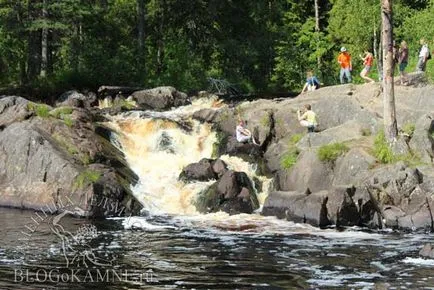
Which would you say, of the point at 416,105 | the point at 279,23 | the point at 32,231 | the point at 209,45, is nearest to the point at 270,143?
the point at 416,105

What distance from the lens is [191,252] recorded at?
15273 mm

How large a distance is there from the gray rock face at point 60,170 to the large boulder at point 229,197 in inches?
89.4

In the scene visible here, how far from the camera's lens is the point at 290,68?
48219mm

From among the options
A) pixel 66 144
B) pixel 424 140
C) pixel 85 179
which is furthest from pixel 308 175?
pixel 66 144

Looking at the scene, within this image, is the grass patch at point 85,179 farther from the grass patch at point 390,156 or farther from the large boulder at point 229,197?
the grass patch at point 390,156

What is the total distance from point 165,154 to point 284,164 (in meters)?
5.39

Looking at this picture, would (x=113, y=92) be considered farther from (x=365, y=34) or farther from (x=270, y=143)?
(x=365, y=34)

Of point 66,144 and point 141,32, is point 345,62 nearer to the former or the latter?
point 66,144

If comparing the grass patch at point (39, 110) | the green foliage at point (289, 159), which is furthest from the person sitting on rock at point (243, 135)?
the grass patch at point (39, 110)

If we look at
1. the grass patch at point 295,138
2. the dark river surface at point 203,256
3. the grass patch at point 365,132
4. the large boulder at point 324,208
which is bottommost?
the dark river surface at point 203,256

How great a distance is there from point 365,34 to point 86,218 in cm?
2879

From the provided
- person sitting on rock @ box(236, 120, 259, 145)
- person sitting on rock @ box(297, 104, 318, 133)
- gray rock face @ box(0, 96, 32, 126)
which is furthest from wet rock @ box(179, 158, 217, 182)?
gray rock face @ box(0, 96, 32, 126)

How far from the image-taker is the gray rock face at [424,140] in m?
21.5

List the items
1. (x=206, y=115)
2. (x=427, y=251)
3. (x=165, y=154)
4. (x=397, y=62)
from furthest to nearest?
(x=206, y=115)
(x=397, y=62)
(x=165, y=154)
(x=427, y=251)
